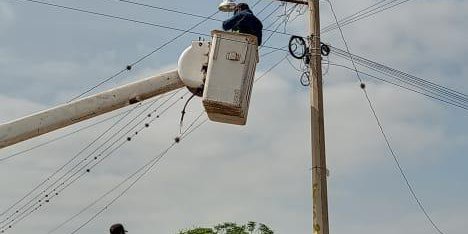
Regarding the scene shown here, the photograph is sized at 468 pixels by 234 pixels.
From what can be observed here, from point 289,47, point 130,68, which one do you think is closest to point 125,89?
point 130,68

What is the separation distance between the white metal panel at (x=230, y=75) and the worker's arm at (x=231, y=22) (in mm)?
417

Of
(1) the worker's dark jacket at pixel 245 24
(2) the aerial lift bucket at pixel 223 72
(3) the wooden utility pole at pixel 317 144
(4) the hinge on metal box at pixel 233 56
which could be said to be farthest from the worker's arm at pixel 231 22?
(3) the wooden utility pole at pixel 317 144

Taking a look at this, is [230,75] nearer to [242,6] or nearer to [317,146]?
[242,6]

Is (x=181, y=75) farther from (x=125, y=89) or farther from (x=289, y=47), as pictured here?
(x=289, y=47)

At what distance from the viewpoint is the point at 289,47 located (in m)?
15.5

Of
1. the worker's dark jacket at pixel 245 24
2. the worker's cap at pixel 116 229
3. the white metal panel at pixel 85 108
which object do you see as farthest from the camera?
the worker's dark jacket at pixel 245 24

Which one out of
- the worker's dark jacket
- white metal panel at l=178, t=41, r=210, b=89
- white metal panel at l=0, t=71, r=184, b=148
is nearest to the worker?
the worker's dark jacket

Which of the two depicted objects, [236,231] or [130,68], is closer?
Result: [130,68]

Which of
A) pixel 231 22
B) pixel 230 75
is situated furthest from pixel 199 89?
pixel 231 22

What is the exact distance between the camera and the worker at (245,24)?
9.98m

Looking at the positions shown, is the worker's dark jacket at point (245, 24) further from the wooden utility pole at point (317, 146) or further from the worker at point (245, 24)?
the wooden utility pole at point (317, 146)

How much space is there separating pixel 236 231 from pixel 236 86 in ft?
109

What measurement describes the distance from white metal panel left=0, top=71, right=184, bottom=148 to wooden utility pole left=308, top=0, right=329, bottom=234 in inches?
207

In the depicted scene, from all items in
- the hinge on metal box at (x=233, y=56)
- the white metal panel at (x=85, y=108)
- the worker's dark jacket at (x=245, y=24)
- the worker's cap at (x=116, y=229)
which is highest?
the worker's dark jacket at (x=245, y=24)
